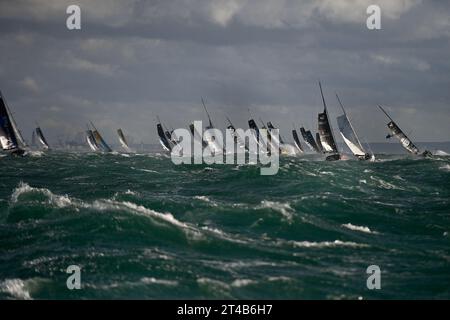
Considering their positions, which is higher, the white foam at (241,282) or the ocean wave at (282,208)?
the ocean wave at (282,208)

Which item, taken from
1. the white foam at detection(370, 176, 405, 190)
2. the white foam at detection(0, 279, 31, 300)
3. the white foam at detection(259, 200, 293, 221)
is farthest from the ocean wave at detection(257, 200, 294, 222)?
the white foam at detection(370, 176, 405, 190)

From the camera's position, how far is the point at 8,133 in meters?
100

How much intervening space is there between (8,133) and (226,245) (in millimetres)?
81290

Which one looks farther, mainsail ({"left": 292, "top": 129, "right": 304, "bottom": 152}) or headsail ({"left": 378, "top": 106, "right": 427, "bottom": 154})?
mainsail ({"left": 292, "top": 129, "right": 304, "bottom": 152})

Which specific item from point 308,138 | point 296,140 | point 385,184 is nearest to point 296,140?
point 296,140

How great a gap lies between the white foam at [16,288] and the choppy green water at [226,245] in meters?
0.04

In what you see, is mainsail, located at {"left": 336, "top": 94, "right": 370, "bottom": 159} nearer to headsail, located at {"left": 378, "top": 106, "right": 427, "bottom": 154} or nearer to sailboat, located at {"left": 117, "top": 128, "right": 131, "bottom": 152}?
headsail, located at {"left": 378, "top": 106, "right": 427, "bottom": 154}

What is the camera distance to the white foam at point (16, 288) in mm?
20469

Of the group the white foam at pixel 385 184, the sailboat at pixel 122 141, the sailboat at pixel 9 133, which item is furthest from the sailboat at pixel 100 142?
the white foam at pixel 385 184

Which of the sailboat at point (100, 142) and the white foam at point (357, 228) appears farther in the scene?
the sailboat at point (100, 142)

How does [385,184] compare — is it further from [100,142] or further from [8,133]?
[100,142]

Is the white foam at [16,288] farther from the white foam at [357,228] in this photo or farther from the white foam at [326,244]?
the white foam at [357,228]

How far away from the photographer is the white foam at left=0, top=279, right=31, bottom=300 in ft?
67.2
